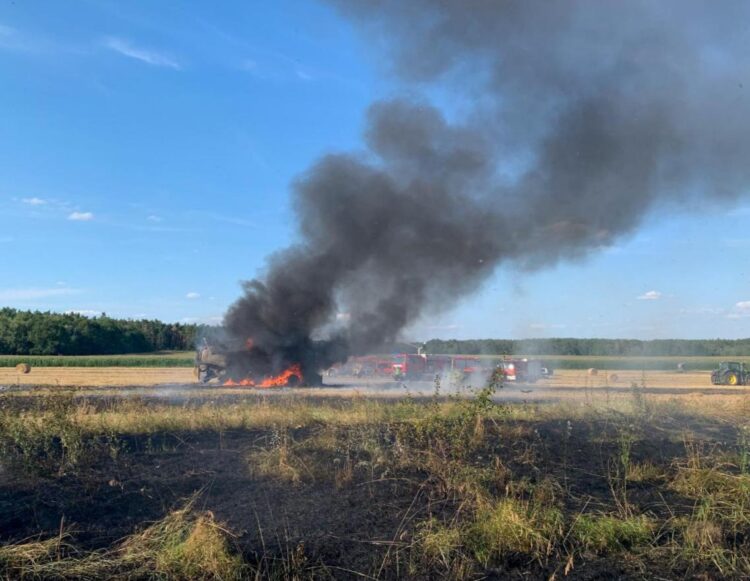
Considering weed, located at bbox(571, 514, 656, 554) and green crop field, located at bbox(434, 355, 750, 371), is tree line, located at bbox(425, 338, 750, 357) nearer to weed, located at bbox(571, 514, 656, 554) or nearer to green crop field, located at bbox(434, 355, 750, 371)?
green crop field, located at bbox(434, 355, 750, 371)

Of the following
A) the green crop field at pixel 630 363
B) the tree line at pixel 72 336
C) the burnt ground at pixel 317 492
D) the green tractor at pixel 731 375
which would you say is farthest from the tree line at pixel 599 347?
the burnt ground at pixel 317 492

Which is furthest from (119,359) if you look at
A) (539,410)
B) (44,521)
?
(44,521)

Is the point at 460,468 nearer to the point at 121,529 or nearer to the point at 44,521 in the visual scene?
the point at 121,529

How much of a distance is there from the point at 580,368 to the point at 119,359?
47.7 m

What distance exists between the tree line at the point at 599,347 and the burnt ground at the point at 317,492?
44384mm

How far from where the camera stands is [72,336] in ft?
261

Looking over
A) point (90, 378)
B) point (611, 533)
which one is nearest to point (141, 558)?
point (611, 533)

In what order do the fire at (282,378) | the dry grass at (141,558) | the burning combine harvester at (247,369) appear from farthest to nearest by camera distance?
1. the burning combine harvester at (247,369)
2. the fire at (282,378)
3. the dry grass at (141,558)

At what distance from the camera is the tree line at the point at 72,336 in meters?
77.8

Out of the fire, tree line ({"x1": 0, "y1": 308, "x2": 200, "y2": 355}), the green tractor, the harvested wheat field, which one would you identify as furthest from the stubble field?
tree line ({"x1": 0, "y1": 308, "x2": 200, "y2": 355})

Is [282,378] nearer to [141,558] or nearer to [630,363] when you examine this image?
[141,558]

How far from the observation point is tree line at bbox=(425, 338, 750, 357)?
57.9 metres

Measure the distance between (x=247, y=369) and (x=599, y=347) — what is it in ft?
182

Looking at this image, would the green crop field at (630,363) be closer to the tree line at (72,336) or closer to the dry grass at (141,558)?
the tree line at (72,336)
